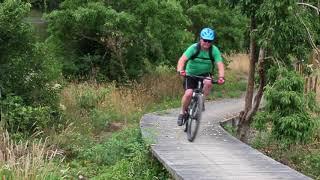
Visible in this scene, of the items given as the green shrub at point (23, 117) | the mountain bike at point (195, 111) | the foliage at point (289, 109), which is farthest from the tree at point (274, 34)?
the green shrub at point (23, 117)

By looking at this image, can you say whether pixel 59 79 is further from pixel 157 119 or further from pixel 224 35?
pixel 224 35

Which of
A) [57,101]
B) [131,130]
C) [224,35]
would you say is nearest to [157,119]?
[131,130]

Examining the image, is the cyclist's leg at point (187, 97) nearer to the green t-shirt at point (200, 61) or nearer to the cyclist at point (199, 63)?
the cyclist at point (199, 63)

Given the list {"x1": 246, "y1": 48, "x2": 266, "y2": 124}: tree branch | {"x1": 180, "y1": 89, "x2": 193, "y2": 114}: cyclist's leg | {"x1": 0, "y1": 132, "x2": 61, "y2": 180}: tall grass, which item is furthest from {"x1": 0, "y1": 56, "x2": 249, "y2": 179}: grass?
{"x1": 246, "y1": 48, "x2": 266, "y2": 124}: tree branch

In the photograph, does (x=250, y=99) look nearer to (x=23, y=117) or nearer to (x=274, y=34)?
(x=274, y=34)

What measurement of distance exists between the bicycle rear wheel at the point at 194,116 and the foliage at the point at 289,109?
1.17 m

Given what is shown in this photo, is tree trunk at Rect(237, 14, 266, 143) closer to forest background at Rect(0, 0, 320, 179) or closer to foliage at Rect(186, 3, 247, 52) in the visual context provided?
forest background at Rect(0, 0, 320, 179)

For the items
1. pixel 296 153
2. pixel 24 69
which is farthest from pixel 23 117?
pixel 296 153

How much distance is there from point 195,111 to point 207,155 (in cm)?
118

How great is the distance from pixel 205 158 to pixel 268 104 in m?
1.98

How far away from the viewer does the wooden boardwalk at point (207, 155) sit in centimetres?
775

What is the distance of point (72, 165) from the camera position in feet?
31.6

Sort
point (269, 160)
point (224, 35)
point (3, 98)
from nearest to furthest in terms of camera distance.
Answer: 1. point (269, 160)
2. point (3, 98)
3. point (224, 35)

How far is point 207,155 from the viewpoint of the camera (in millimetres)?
8992
